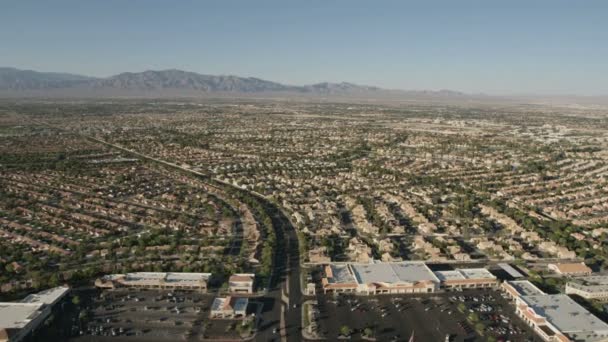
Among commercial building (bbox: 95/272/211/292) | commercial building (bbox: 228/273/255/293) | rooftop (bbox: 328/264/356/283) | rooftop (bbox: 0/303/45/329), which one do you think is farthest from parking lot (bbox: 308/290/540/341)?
rooftop (bbox: 0/303/45/329)

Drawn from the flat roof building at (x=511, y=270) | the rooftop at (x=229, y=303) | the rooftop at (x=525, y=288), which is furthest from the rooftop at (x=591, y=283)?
the rooftop at (x=229, y=303)

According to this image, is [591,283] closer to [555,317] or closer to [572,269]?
[572,269]

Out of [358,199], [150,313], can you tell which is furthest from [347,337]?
[358,199]

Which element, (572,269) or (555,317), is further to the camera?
(572,269)

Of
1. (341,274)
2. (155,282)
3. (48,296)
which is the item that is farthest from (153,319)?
(341,274)

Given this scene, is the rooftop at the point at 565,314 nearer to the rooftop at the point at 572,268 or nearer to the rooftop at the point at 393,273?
the rooftop at the point at 572,268

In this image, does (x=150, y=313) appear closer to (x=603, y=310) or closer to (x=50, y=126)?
(x=603, y=310)
